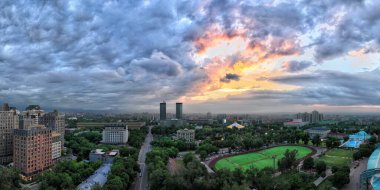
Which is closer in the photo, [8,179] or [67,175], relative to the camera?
[8,179]

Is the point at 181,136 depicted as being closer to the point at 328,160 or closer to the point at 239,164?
the point at 239,164

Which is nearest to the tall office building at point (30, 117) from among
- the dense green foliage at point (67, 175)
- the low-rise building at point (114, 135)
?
the dense green foliage at point (67, 175)

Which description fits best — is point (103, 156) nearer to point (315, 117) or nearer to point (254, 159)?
point (254, 159)

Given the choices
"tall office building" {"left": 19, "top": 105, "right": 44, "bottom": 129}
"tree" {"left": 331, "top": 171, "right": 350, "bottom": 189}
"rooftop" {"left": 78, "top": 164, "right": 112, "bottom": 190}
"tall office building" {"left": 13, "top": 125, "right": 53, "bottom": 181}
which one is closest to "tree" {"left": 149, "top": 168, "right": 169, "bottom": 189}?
"rooftop" {"left": 78, "top": 164, "right": 112, "bottom": 190}

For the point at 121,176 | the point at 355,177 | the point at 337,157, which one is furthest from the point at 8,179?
the point at 337,157

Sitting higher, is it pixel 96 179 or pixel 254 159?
pixel 96 179

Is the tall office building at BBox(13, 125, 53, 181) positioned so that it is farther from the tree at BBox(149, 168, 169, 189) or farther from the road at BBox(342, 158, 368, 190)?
the road at BBox(342, 158, 368, 190)
